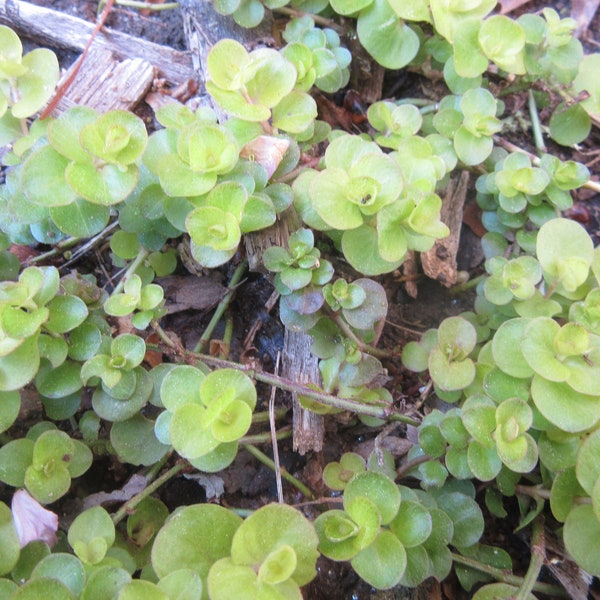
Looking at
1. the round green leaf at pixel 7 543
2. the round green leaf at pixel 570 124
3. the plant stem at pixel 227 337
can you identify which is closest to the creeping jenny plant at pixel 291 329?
the round green leaf at pixel 7 543

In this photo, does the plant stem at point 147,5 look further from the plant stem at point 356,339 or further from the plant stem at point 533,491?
the plant stem at point 533,491

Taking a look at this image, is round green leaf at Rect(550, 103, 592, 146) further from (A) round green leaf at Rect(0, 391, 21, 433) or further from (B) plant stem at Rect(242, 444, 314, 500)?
(A) round green leaf at Rect(0, 391, 21, 433)

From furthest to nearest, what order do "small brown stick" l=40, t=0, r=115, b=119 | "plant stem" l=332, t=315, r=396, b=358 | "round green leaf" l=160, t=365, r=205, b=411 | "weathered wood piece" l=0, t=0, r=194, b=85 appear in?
"weathered wood piece" l=0, t=0, r=194, b=85 < "small brown stick" l=40, t=0, r=115, b=119 < "plant stem" l=332, t=315, r=396, b=358 < "round green leaf" l=160, t=365, r=205, b=411

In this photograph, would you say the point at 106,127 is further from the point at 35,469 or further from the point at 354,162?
the point at 35,469

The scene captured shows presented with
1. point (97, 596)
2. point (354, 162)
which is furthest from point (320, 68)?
point (97, 596)

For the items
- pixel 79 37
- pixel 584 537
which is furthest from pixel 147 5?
pixel 584 537

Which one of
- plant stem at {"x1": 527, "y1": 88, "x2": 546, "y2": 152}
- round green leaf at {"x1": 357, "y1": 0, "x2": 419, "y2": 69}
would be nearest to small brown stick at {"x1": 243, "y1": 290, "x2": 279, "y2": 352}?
round green leaf at {"x1": 357, "y1": 0, "x2": 419, "y2": 69}
